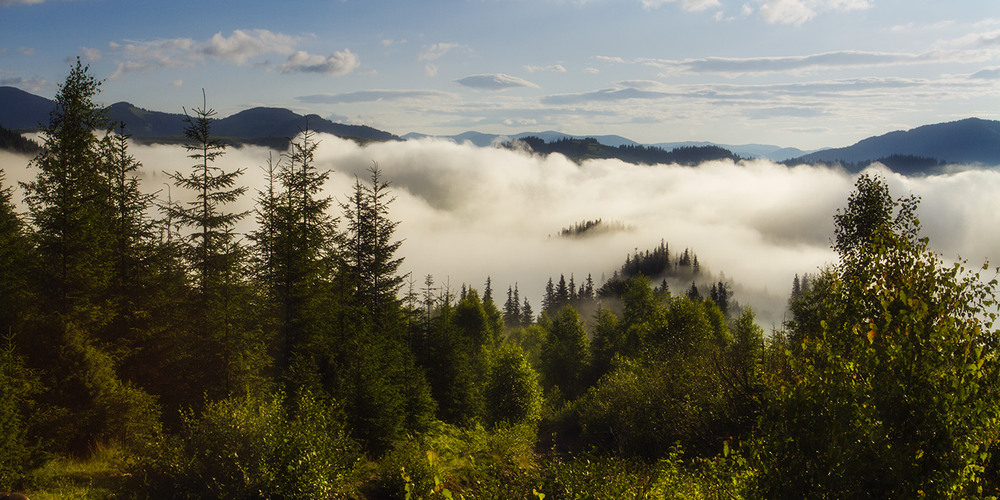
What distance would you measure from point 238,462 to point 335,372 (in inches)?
448

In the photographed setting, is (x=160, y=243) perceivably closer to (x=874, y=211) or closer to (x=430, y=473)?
(x=430, y=473)

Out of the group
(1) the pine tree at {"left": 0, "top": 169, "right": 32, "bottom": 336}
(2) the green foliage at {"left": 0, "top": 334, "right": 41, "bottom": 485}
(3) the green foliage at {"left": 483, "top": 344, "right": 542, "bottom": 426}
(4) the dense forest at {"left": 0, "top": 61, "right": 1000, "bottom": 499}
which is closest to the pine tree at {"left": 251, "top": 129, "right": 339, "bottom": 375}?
(4) the dense forest at {"left": 0, "top": 61, "right": 1000, "bottom": 499}

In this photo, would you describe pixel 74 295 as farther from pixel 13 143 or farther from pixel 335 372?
pixel 13 143

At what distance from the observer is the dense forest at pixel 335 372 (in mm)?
6895

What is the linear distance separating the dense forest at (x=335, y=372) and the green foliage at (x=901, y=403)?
0.11ft

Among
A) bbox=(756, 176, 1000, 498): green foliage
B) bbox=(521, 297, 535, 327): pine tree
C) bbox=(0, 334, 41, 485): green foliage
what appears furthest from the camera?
bbox=(521, 297, 535, 327): pine tree

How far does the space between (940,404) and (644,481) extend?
1287 cm

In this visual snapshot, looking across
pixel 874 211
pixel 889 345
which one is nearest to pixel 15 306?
pixel 889 345

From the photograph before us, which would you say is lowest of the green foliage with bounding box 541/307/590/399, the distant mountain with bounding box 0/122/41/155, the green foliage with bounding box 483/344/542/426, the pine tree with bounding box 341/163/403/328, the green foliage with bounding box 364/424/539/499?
the green foliage with bounding box 541/307/590/399

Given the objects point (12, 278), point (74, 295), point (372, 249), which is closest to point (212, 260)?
point (74, 295)

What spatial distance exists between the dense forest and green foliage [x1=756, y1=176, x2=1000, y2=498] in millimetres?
33

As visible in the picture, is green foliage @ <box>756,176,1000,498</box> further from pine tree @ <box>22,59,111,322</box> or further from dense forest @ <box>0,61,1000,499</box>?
pine tree @ <box>22,59,111,322</box>

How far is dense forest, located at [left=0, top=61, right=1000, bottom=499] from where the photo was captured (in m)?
6.89

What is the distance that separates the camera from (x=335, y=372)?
78.7 ft
